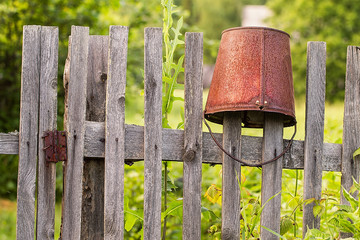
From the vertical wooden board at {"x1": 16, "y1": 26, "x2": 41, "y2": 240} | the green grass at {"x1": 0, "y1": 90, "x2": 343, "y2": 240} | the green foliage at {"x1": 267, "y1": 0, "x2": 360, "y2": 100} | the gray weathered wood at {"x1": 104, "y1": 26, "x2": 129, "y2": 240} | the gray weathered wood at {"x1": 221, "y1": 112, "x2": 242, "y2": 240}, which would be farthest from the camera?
the green foliage at {"x1": 267, "y1": 0, "x2": 360, "y2": 100}

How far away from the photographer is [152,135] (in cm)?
242

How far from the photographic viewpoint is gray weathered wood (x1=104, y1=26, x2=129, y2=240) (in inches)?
92.5

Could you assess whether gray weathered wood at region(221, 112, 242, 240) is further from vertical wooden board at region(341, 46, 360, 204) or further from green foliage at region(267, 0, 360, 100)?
green foliage at region(267, 0, 360, 100)

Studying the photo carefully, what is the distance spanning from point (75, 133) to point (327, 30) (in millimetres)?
20428

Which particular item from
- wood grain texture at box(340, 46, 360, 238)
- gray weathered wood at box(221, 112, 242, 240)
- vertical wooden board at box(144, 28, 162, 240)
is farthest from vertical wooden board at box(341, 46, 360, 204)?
vertical wooden board at box(144, 28, 162, 240)

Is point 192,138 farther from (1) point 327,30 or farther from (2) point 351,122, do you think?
(1) point 327,30

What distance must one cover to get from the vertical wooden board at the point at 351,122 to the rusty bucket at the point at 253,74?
502 millimetres

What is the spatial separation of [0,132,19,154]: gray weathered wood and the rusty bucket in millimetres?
998

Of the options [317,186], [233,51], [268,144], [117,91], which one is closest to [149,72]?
[117,91]

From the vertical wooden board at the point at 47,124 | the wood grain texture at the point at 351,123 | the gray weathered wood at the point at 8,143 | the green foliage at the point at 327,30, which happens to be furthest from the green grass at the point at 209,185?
the green foliage at the point at 327,30

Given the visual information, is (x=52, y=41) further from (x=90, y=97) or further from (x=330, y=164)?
(x=330, y=164)

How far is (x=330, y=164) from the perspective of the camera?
279cm

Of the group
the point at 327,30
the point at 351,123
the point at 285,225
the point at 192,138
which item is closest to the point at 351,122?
the point at 351,123

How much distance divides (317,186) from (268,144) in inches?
15.7
